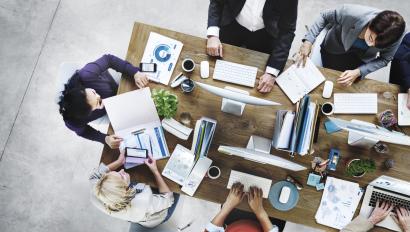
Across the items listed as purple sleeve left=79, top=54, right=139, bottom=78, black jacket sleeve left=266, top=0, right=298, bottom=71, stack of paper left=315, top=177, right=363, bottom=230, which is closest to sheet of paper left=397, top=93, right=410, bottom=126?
stack of paper left=315, top=177, right=363, bottom=230

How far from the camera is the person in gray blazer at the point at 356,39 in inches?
88.1

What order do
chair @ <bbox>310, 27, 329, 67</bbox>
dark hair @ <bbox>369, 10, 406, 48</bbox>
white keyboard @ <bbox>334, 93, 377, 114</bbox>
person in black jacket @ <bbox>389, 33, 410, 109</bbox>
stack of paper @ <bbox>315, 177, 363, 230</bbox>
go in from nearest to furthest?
1. dark hair @ <bbox>369, 10, 406, 48</bbox>
2. stack of paper @ <bbox>315, 177, 363, 230</bbox>
3. white keyboard @ <bbox>334, 93, 377, 114</bbox>
4. person in black jacket @ <bbox>389, 33, 410, 109</bbox>
5. chair @ <bbox>310, 27, 329, 67</bbox>

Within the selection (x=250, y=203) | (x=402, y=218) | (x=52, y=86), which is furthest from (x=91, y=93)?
(x=402, y=218)

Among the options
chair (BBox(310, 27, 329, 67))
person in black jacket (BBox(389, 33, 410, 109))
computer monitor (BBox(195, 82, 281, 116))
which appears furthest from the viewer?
chair (BBox(310, 27, 329, 67))

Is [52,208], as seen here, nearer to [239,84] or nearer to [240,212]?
[240,212]

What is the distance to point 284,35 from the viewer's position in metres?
2.53

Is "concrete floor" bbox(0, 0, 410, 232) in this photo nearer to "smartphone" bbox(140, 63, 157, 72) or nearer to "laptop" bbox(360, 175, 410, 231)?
"smartphone" bbox(140, 63, 157, 72)

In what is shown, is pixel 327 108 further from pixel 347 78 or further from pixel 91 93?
pixel 91 93

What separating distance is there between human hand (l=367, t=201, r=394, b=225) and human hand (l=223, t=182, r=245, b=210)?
783 mm

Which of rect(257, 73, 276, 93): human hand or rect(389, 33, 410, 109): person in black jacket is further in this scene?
rect(389, 33, 410, 109): person in black jacket

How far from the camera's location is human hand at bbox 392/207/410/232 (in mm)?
2291

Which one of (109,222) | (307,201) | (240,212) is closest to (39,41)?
(109,222)

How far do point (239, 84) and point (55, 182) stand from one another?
1.85 metres

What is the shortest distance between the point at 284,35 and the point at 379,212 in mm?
1248
